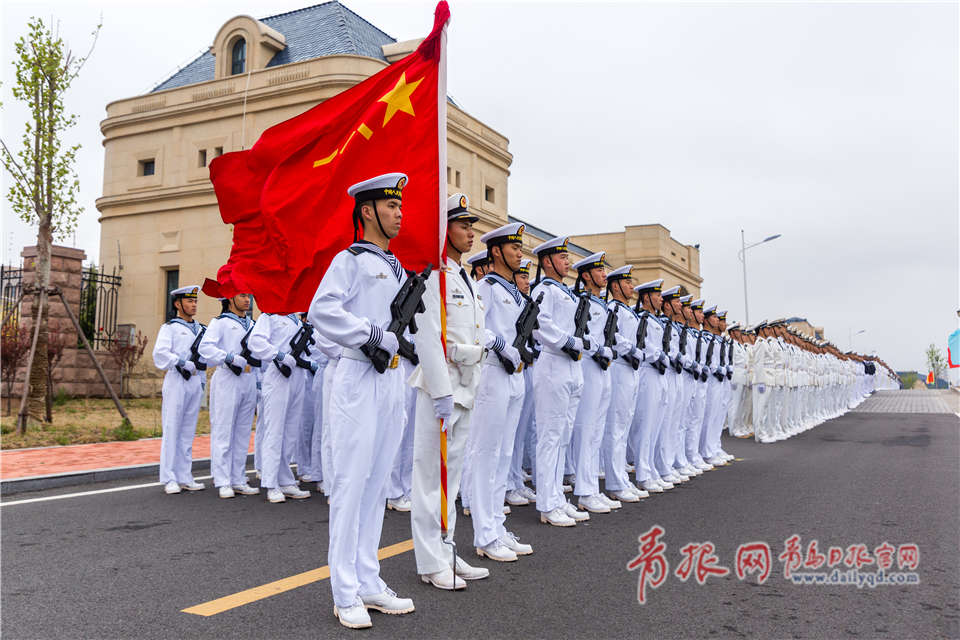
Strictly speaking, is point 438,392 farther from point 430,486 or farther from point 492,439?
point 492,439

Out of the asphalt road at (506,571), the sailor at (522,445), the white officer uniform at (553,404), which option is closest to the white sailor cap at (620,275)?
the sailor at (522,445)

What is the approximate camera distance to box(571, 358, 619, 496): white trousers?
683 centimetres

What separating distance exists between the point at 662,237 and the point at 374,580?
49.4 meters

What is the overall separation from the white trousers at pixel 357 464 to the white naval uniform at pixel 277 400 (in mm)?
3905

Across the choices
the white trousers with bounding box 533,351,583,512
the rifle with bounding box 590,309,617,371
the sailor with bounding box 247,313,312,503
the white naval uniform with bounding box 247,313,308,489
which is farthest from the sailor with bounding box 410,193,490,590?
the white naval uniform with bounding box 247,313,308,489

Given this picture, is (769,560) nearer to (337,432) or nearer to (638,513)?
(638,513)

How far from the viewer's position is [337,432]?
12.6 ft

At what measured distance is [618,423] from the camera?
7.68 m

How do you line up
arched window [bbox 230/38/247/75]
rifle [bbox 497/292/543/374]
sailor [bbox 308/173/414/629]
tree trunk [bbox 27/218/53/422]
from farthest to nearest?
arched window [bbox 230/38/247/75]
tree trunk [bbox 27/218/53/422]
rifle [bbox 497/292/543/374]
sailor [bbox 308/173/414/629]

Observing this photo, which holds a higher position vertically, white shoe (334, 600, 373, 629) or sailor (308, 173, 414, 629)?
sailor (308, 173, 414, 629)

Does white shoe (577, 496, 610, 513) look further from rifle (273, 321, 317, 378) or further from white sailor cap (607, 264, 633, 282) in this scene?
rifle (273, 321, 317, 378)

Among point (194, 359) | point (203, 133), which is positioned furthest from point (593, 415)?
point (203, 133)

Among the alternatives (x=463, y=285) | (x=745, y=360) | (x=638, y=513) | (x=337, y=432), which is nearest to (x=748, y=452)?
(x=745, y=360)

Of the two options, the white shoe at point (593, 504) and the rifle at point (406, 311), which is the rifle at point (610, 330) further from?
the rifle at point (406, 311)
